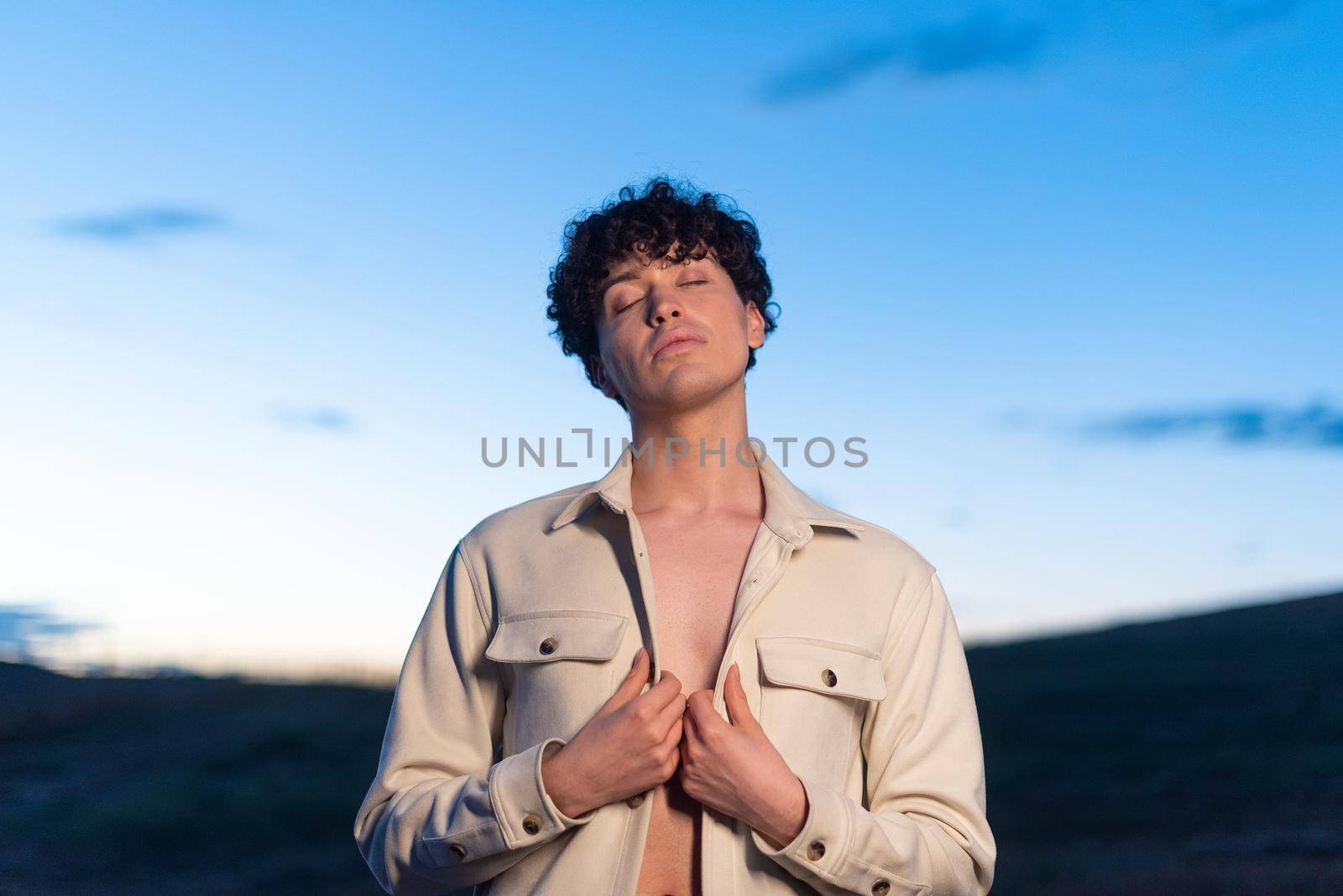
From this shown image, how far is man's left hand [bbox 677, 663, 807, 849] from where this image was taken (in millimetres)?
2361

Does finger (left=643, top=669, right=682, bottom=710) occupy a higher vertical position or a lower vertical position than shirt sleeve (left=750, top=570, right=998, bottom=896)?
higher

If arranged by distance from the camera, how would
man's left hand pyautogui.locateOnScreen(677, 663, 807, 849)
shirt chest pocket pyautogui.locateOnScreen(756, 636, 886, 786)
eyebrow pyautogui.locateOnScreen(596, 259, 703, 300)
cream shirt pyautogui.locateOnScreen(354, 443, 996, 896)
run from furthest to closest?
eyebrow pyautogui.locateOnScreen(596, 259, 703, 300)
shirt chest pocket pyautogui.locateOnScreen(756, 636, 886, 786)
cream shirt pyautogui.locateOnScreen(354, 443, 996, 896)
man's left hand pyautogui.locateOnScreen(677, 663, 807, 849)

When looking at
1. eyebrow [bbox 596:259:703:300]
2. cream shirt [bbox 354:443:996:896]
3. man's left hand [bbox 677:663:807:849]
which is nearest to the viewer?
man's left hand [bbox 677:663:807:849]

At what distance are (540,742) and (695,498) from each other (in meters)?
0.79

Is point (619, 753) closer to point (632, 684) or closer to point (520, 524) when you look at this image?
point (632, 684)

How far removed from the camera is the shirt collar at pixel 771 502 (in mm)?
2867

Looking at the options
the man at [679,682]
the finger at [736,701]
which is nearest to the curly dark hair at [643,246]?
the man at [679,682]

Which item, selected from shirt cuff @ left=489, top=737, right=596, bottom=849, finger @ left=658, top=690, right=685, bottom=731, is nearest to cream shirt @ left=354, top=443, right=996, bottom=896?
shirt cuff @ left=489, top=737, right=596, bottom=849

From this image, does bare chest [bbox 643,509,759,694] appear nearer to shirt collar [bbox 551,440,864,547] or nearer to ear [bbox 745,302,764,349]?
shirt collar [bbox 551,440,864,547]

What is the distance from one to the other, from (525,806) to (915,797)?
36.2 inches

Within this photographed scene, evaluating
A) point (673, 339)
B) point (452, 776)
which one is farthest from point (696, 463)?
point (452, 776)

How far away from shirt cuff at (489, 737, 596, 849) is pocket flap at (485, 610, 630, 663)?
26 centimetres

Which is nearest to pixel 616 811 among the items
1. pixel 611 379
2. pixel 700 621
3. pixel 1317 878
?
pixel 700 621

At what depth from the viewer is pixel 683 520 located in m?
2.99
